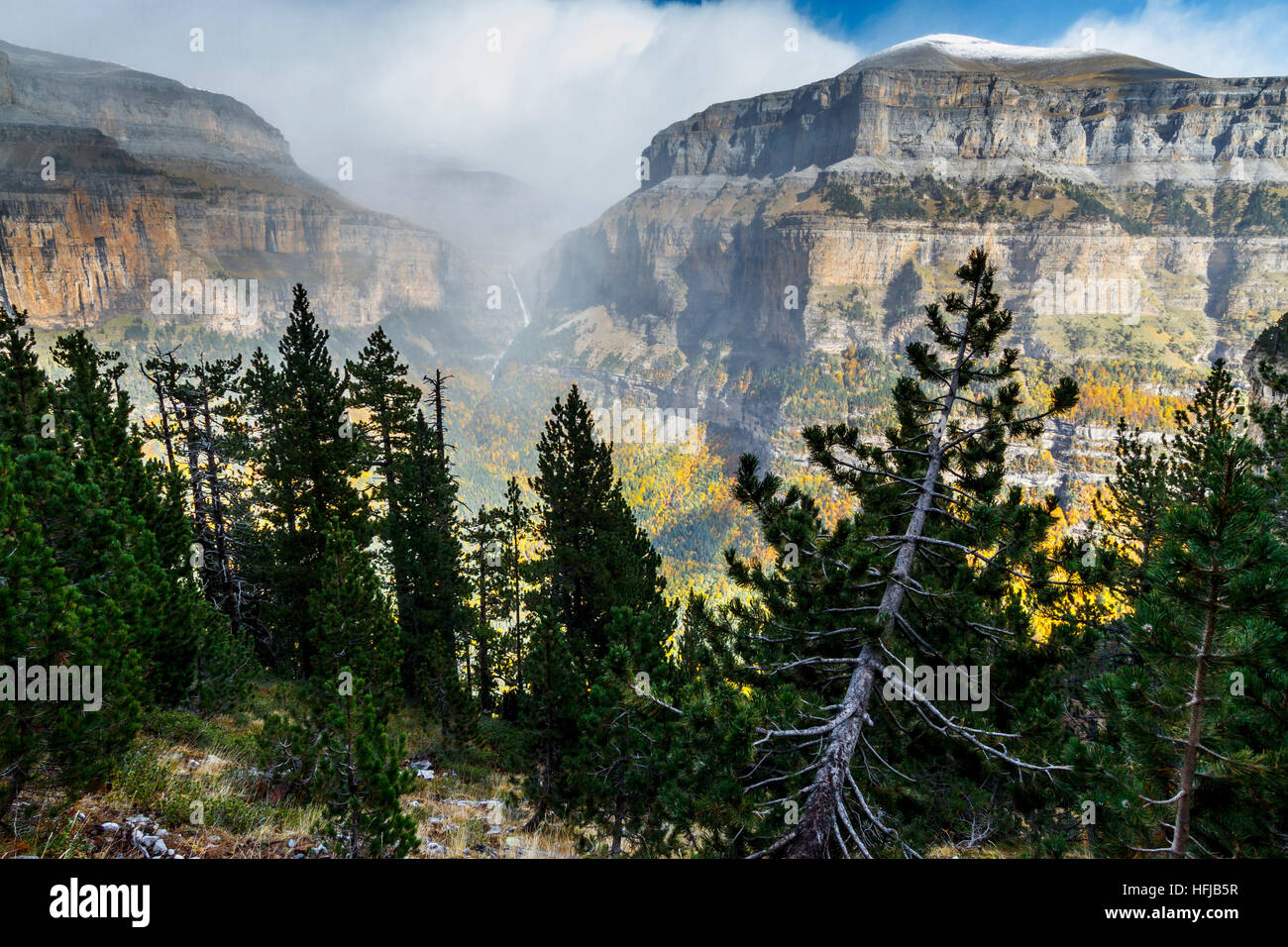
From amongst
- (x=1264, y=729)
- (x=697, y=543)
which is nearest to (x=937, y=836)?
(x=1264, y=729)

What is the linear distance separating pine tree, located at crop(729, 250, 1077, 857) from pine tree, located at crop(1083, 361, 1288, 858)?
951 millimetres

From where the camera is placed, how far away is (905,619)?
7355 millimetres

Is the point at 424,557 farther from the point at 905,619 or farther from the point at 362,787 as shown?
the point at 905,619

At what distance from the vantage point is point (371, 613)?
585 inches

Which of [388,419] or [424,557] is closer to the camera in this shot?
[424,557]

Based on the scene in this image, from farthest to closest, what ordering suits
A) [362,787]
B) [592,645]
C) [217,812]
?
[592,645], [217,812], [362,787]

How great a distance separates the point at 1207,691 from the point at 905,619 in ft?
9.09

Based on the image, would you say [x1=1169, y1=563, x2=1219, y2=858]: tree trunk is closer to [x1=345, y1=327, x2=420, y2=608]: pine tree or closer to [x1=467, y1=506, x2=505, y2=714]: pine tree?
[x1=467, y1=506, x2=505, y2=714]: pine tree

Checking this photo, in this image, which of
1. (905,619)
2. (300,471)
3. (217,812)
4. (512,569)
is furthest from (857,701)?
(512,569)

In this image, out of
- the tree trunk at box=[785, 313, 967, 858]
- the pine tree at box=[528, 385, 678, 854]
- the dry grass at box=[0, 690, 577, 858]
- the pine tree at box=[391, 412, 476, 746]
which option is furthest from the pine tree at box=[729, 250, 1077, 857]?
the pine tree at box=[391, 412, 476, 746]

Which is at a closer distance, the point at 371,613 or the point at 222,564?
the point at 371,613
